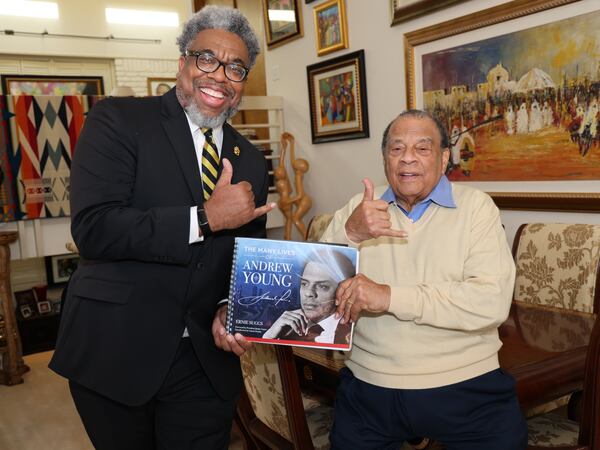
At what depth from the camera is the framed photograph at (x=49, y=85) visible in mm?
6850

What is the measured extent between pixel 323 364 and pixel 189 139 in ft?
2.76

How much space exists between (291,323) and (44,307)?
4.56 meters

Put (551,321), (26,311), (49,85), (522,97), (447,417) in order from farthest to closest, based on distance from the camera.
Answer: (49,85), (26,311), (522,97), (551,321), (447,417)

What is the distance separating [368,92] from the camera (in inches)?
155

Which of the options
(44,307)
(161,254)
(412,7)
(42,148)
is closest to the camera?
(161,254)

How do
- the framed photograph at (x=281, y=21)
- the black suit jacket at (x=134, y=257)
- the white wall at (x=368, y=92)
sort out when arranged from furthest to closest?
the framed photograph at (x=281, y=21) < the white wall at (x=368, y=92) < the black suit jacket at (x=134, y=257)

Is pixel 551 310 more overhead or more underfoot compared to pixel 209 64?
more underfoot

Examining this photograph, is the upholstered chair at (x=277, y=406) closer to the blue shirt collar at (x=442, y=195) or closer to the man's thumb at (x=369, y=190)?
the man's thumb at (x=369, y=190)

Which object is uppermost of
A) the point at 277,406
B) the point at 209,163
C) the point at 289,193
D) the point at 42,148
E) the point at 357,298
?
the point at 42,148

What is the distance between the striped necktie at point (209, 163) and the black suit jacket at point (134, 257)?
1.4 inches

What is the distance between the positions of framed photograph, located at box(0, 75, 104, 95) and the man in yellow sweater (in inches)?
259

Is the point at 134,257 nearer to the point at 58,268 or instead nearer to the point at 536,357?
the point at 536,357

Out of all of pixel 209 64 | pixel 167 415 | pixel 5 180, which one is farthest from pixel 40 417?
pixel 209 64

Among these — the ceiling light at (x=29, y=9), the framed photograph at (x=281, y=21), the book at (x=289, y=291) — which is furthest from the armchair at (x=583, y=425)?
the ceiling light at (x=29, y=9)
